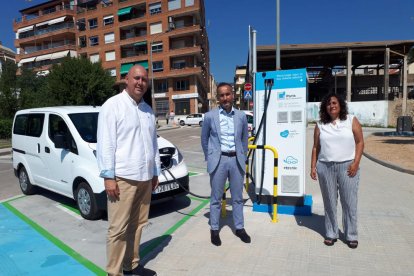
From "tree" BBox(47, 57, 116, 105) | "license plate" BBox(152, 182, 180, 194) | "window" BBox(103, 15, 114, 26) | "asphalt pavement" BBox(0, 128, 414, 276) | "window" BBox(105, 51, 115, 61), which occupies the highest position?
"window" BBox(103, 15, 114, 26)

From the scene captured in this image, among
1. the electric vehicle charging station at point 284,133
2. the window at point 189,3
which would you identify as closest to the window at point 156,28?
the window at point 189,3

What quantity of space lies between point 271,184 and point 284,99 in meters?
1.41

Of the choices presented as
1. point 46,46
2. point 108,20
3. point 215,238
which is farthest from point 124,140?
point 46,46

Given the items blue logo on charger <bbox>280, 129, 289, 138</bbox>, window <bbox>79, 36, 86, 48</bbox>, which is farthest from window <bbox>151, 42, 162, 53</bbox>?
blue logo on charger <bbox>280, 129, 289, 138</bbox>

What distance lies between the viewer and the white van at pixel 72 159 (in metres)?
5.21

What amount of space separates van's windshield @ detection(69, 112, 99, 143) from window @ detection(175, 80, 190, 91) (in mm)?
43521

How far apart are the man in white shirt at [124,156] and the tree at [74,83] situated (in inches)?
1410

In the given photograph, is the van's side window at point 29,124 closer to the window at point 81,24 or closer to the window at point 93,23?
the window at point 93,23

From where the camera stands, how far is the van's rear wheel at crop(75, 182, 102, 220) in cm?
514

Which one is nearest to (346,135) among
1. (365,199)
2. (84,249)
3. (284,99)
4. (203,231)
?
(284,99)

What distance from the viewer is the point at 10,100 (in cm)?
2250

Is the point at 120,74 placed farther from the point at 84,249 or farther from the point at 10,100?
the point at 84,249

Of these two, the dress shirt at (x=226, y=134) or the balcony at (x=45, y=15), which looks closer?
the dress shirt at (x=226, y=134)

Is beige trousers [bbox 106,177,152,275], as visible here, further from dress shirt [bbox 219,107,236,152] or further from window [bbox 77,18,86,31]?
window [bbox 77,18,86,31]
